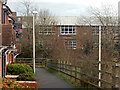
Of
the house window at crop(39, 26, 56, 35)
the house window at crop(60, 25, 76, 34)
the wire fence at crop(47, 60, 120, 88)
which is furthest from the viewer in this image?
the house window at crop(60, 25, 76, 34)

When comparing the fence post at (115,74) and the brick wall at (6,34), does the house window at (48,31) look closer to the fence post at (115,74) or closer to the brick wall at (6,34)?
the brick wall at (6,34)

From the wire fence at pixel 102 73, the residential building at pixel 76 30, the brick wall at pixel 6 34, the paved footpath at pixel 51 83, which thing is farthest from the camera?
the residential building at pixel 76 30

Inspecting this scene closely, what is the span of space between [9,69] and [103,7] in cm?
1378

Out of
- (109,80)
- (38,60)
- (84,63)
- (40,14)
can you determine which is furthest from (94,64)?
(40,14)

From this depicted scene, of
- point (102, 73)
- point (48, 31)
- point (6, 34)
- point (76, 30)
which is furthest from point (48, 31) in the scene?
point (102, 73)

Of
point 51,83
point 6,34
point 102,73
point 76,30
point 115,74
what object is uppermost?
point 76,30

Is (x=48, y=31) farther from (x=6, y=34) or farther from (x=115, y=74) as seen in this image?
(x=115, y=74)

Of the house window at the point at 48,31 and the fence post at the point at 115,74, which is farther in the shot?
the house window at the point at 48,31

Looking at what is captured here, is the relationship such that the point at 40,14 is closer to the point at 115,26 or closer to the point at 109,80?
the point at 115,26

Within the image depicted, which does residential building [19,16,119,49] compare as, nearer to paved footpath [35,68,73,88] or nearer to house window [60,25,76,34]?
house window [60,25,76,34]

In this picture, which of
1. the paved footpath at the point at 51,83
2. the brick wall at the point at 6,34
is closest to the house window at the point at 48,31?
the paved footpath at the point at 51,83

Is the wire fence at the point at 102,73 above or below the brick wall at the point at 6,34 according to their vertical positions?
below

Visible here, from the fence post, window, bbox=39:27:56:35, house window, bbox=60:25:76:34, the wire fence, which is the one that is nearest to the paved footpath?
the wire fence

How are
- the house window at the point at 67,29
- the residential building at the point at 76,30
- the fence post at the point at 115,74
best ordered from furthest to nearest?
1. the house window at the point at 67,29
2. the residential building at the point at 76,30
3. the fence post at the point at 115,74
